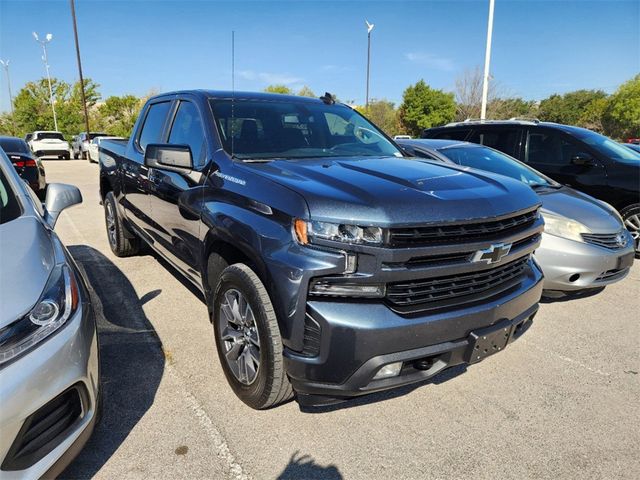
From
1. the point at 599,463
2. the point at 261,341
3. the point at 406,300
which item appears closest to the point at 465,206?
the point at 406,300

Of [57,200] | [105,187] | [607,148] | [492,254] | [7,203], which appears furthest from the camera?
[607,148]

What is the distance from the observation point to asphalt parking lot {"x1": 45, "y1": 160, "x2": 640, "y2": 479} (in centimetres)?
222

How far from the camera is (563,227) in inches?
165

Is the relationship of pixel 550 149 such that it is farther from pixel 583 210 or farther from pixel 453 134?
pixel 583 210

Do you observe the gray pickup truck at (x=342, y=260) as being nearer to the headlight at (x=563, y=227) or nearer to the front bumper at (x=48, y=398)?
the front bumper at (x=48, y=398)

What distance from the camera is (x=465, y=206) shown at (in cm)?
223

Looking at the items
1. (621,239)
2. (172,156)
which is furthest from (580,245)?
(172,156)

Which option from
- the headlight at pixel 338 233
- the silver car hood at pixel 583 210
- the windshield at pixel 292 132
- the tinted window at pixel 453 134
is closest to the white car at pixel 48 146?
the tinted window at pixel 453 134

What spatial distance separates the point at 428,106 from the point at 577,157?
4499 centimetres

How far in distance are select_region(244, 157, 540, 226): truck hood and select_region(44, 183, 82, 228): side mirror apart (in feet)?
4.01

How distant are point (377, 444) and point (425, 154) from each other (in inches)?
161

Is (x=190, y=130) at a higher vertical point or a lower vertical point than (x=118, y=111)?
lower

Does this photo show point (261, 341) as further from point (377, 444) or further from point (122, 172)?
point (122, 172)

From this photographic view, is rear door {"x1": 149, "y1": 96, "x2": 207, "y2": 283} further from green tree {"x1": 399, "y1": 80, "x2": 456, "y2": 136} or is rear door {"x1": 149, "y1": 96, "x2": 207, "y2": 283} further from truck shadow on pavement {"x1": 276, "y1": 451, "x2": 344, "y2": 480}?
green tree {"x1": 399, "y1": 80, "x2": 456, "y2": 136}
